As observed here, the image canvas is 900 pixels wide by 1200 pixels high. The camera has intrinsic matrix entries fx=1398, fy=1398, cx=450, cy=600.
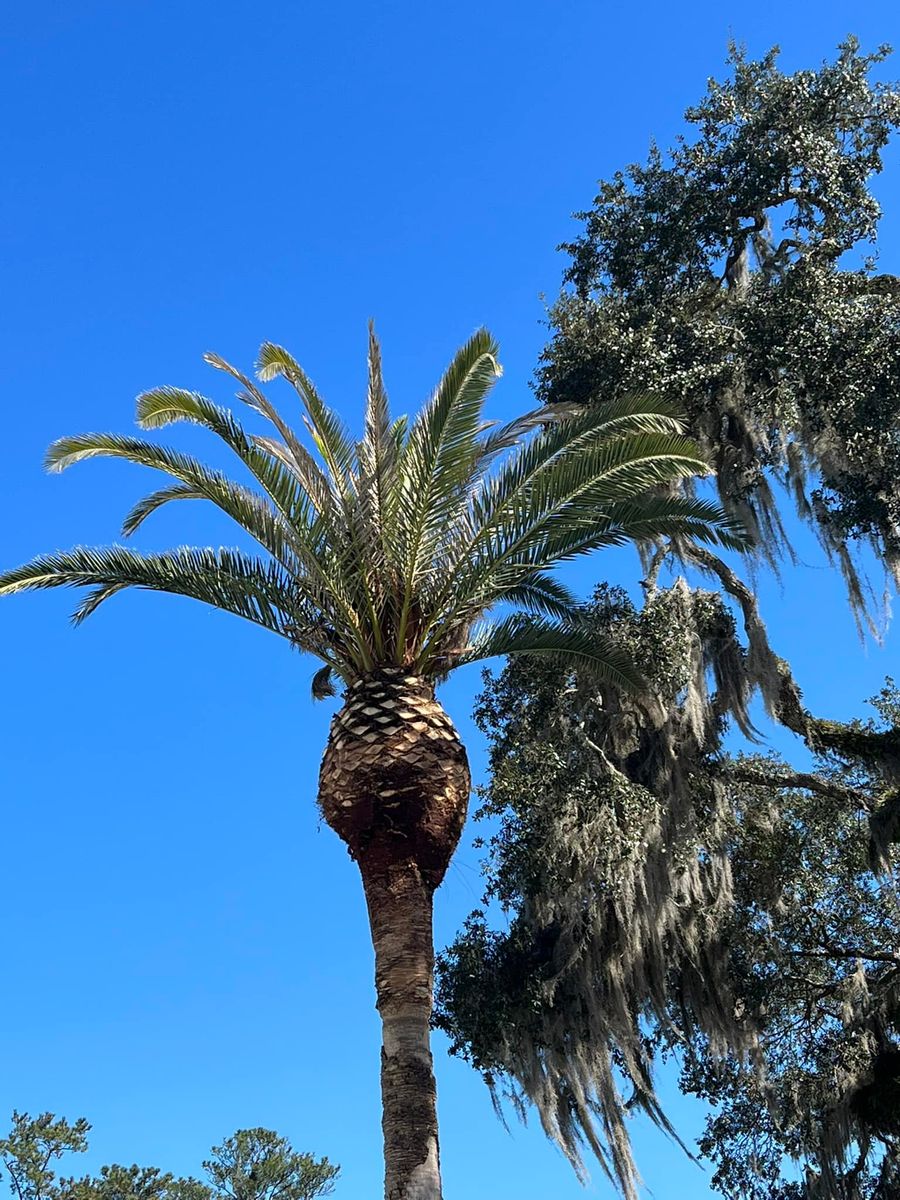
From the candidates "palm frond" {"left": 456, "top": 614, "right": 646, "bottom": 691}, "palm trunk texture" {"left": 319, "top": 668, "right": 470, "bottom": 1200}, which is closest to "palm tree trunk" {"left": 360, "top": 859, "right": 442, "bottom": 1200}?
"palm trunk texture" {"left": 319, "top": 668, "right": 470, "bottom": 1200}

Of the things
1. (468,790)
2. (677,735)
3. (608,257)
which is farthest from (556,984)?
(608,257)

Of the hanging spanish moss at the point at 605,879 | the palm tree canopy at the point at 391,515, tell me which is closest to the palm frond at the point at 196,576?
the palm tree canopy at the point at 391,515

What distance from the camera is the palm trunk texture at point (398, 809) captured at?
10.7 m

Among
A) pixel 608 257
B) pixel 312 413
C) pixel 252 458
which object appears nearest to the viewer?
pixel 252 458

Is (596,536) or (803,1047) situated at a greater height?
(596,536)

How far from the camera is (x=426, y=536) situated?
37.6 ft

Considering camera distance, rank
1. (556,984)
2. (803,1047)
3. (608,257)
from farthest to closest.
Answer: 1. (608,257)
2. (803,1047)
3. (556,984)

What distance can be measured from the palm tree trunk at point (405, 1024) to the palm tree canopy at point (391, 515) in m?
1.83

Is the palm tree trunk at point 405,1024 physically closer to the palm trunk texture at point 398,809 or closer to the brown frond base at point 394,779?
the palm trunk texture at point 398,809

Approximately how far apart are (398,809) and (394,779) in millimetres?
240

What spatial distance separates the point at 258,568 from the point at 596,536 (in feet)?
9.80

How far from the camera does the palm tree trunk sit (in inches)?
388

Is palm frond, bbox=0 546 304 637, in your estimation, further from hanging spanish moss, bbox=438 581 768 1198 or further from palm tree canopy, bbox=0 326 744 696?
hanging spanish moss, bbox=438 581 768 1198

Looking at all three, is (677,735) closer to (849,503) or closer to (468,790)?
(849,503)
